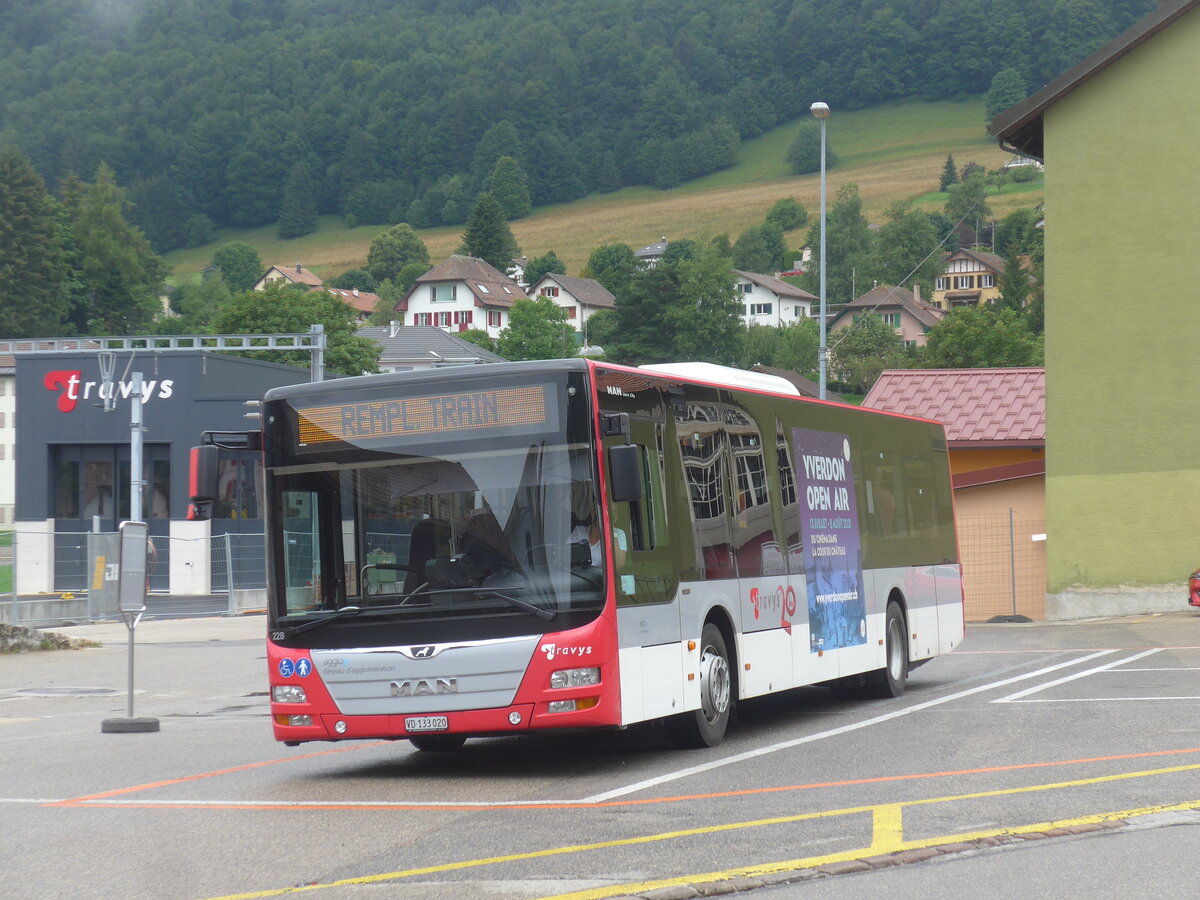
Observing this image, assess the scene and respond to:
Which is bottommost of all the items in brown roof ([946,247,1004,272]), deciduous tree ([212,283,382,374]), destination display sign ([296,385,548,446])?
destination display sign ([296,385,548,446])

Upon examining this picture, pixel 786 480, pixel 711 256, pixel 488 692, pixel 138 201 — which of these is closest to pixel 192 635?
pixel 786 480

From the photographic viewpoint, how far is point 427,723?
33.9ft

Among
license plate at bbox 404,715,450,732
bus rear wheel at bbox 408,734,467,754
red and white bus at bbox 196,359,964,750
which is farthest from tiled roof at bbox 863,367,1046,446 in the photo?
license plate at bbox 404,715,450,732

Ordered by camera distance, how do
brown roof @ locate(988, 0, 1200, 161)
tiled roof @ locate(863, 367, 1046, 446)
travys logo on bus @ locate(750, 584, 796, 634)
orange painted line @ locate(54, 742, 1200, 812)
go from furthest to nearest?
tiled roof @ locate(863, 367, 1046, 446)
brown roof @ locate(988, 0, 1200, 161)
travys logo on bus @ locate(750, 584, 796, 634)
orange painted line @ locate(54, 742, 1200, 812)

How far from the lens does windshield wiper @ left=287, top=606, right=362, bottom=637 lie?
10.7 m

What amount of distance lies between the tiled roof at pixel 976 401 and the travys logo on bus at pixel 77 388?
20349mm

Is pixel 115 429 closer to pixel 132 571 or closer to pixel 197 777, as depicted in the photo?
pixel 132 571

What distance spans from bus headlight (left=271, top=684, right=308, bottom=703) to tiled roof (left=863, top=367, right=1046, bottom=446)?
23217 millimetres

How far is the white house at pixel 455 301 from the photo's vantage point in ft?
556

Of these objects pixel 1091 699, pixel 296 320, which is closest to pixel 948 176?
pixel 296 320

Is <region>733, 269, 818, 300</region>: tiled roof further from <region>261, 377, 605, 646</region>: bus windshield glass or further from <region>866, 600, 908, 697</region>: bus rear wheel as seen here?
<region>261, 377, 605, 646</region>: bus windshield glass

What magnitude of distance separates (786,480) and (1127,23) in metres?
193

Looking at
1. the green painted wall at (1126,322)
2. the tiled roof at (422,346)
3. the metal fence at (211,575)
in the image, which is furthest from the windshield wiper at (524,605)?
the tiled roof at (422,346)

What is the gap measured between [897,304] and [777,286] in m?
18.2
